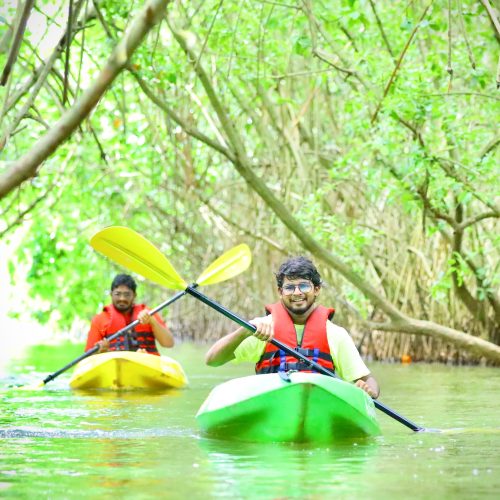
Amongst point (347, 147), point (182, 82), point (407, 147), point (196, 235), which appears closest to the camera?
point (407, 147)

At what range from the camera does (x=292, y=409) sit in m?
6.19

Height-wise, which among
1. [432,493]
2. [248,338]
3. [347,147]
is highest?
[347,147]

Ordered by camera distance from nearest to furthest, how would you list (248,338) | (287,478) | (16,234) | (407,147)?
1. (287,478)
2. (248,338)
3. (407,147)
4. (16,234)

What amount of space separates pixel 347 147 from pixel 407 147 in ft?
9.05

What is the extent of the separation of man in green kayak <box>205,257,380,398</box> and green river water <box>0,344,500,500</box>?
462mm

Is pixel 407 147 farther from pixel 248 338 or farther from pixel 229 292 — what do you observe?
pixel 229 292

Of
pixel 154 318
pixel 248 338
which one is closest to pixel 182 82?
pixel 154 318

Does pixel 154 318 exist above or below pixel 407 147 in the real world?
below

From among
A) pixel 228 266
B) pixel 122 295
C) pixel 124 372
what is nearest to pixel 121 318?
pixel 122 295

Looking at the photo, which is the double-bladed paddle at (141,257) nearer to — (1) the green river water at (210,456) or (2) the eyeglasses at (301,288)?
(2) the eyeglasses at (301,288)

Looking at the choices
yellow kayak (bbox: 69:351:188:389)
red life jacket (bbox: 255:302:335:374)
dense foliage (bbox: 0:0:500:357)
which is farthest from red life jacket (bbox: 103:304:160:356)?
red life jacket (bbox: 255:302:335:374)

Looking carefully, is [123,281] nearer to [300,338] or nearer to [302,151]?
[302,151]

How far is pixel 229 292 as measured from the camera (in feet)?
62.6

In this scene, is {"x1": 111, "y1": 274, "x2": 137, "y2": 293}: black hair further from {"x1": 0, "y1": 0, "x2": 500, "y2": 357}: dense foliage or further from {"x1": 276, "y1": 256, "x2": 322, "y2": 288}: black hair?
{"x1": 276, "y1": 256, "x2": 322, "y2": 288}: black hair
